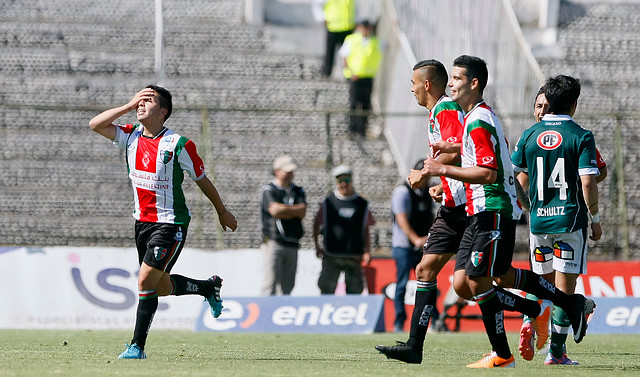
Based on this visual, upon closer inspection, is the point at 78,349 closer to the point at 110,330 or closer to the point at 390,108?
the point at 110,330

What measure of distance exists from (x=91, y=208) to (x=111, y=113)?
8401mm

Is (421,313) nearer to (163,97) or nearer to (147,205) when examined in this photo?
(147,205)

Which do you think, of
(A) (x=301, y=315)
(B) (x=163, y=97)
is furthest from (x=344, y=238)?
(B) (x=163, y=97)

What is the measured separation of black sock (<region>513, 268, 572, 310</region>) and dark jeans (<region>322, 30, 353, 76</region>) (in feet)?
39.3

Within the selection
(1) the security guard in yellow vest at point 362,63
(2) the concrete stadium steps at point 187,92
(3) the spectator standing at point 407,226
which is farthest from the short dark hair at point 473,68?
(2) the concrete stadium steps at point 187,92

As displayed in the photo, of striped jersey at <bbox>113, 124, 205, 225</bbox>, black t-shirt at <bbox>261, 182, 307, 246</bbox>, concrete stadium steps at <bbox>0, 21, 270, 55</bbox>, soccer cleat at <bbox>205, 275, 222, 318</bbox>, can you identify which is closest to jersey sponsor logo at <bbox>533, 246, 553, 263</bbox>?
soccer cleat at <bbox>205, 275, 222, 318</bbox>

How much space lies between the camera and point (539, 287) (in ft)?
26.1

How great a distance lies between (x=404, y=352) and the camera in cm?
788

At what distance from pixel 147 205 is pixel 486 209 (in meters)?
2.63

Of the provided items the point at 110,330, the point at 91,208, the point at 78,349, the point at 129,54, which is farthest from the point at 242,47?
the point at 78,349

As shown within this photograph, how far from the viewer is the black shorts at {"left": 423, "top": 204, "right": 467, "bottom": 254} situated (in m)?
8.06

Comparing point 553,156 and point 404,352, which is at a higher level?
point 553,156

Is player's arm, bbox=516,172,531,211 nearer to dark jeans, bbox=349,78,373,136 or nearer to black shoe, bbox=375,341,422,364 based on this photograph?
black shoe, bbox=375,341,422,364

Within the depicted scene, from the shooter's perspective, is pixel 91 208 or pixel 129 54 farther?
pixel 129 54
